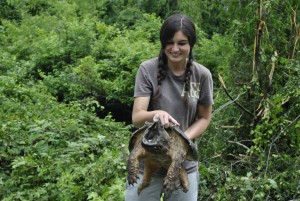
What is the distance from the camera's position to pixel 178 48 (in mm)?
2836

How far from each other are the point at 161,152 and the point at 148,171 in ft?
0.81

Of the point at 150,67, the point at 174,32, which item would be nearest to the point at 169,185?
the point at 150,67

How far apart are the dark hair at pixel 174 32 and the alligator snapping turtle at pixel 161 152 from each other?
0.90ft

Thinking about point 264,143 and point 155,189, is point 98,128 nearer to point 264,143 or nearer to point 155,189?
point 264,143

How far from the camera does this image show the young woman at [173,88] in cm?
285

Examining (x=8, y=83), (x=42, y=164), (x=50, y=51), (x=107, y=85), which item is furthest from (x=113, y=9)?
(x=42, y=164)

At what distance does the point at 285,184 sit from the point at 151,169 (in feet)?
7.87

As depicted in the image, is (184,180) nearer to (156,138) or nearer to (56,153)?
(156,138)

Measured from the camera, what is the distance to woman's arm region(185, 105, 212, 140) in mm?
2938

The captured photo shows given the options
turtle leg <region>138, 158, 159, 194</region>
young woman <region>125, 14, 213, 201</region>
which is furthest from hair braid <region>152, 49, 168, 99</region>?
turtle leg <region>138, 158, 159, 194</region>

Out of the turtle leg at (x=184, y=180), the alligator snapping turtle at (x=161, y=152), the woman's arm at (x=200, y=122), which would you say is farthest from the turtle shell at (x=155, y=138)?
the woman's arm at (x=200, y=122)

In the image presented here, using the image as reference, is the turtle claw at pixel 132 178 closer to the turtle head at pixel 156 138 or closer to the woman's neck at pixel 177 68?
the turtle head at pixel 156 138

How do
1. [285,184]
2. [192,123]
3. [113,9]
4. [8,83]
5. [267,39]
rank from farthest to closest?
[113,9], [8,83], [267,39], [285,184], [192,123]

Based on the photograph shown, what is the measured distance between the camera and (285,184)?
192 inches
